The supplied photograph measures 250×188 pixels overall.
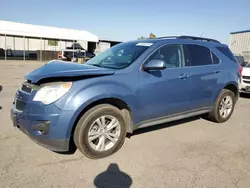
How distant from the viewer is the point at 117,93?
3.34 m

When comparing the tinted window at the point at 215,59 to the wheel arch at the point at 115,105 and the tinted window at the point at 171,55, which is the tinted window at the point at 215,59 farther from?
the wheel arch at the point at 115,105

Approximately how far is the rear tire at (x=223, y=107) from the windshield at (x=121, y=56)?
7.44 ft

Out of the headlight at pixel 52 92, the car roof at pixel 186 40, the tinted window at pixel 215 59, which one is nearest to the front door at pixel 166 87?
the car roof at pixel 186 40

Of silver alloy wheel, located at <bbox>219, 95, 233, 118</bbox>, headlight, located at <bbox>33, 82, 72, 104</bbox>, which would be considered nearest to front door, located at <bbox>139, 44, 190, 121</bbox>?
headlight, located at <bbox>33, 82, 72, 104</bbox>

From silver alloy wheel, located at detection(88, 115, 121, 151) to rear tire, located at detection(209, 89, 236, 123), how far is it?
8.78ft

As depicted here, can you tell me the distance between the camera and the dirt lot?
281 centimetres

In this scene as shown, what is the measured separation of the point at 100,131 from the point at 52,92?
2.98ft

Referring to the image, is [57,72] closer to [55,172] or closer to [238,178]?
[55,172]

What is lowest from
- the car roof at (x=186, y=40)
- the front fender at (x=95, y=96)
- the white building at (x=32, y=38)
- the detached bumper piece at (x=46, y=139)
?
the detached bumper piece at (x=46, y=139)

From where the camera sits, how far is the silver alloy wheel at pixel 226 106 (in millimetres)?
5264

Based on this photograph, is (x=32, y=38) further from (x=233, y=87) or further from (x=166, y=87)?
(x=166, y=87)

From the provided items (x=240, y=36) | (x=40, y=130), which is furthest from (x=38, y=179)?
(x=240, y=36)

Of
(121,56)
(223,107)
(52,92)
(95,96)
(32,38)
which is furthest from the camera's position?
(32,38)

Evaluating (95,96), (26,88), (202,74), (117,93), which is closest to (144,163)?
(117,93)
